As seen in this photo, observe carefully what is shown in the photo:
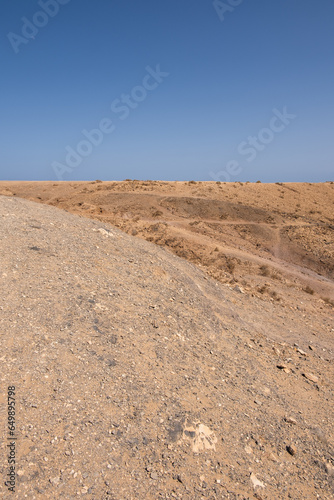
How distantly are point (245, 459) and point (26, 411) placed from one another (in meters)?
3.28

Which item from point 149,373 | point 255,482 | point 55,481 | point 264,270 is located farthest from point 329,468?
point 264,270

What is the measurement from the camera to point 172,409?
198 inches

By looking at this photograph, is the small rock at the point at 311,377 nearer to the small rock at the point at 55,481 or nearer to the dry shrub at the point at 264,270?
the small rock at the point at 55,481

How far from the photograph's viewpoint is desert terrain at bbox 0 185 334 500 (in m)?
4.05

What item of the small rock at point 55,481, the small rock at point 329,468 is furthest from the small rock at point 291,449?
the small rock at point 55,481

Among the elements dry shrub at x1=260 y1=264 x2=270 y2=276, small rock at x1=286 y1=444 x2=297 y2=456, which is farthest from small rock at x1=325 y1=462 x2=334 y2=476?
dry shrub at x1=260 y1=264 x2=270 y2=276

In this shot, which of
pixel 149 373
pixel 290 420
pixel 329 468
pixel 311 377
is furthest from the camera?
pixel 311 377

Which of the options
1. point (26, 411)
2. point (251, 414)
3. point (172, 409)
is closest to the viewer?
point (26, 411)

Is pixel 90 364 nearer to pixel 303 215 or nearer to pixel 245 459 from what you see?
pixel 245 459

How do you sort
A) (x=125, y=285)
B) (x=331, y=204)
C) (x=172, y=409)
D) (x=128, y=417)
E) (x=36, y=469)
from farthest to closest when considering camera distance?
(x=331, y=204), (x=125, y=285), (x=172, y=409), (x=128, y=417), (x=36, y=469)

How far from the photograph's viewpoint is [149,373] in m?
5.64

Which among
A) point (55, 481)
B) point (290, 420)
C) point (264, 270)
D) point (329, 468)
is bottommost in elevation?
point (329, 468)

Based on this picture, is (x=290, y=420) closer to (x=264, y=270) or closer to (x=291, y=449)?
(x=291, y=449)

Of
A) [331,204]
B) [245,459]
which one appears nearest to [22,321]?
[245,459]
